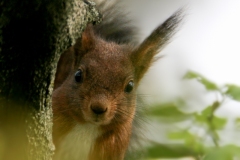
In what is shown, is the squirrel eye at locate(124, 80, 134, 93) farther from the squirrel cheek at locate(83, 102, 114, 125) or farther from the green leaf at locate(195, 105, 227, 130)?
the green leaf at locate(195, 105, 227, 130)

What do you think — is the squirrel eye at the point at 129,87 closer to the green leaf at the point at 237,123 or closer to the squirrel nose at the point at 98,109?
the squirrel nose at the point at 98,109

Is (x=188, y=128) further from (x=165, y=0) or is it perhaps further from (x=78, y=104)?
(x=165, y=0)

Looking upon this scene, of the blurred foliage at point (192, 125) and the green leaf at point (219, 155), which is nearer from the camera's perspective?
the green leaf at point (219, 155)

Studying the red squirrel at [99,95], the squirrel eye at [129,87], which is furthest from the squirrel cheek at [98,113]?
the squirrel eye at [129,87]

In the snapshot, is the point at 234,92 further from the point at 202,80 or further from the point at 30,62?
the point at 30,62

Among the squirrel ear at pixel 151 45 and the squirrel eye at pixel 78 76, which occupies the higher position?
the squirrel ear at pixel 151 45

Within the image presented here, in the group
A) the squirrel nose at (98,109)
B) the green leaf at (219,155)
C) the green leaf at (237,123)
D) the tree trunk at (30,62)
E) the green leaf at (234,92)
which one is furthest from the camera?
the green leaf at (237,123)

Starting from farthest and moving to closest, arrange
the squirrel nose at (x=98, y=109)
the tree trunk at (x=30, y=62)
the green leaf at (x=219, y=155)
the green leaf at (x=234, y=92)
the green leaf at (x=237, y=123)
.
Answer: the green leaf at (x=237, y=123), the green leaf at (x=234, y=92), the squirrel nose at (x=98, y=109), the green leaf at (x=219, y=155), the tree trunk at (x=30, y=62)
